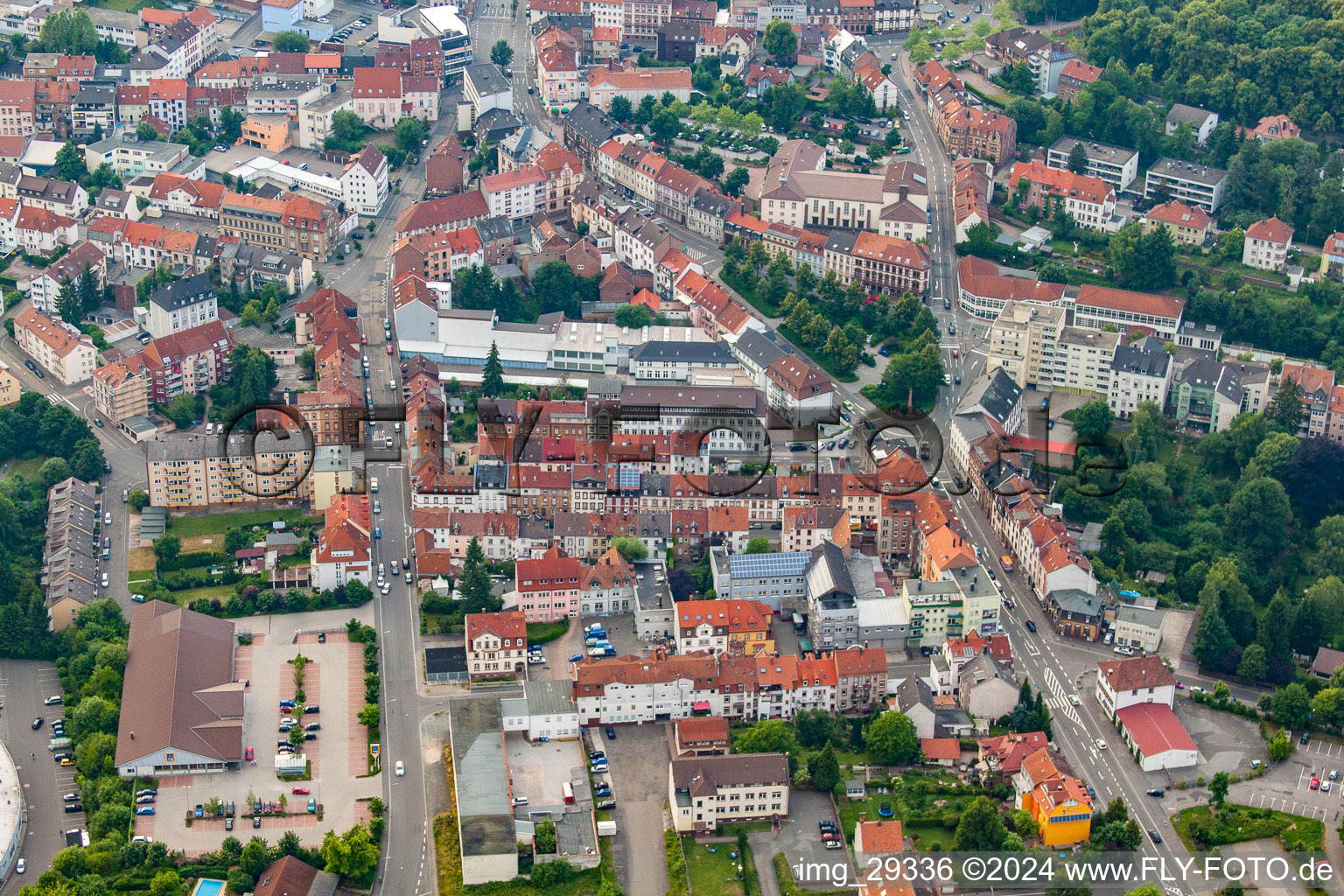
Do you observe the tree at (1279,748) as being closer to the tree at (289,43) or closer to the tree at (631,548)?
the tree at (631,548)

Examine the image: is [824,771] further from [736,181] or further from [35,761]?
[736,181]

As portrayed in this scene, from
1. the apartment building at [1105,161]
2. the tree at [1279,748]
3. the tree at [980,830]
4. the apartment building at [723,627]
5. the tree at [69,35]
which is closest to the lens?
the tree at [980,830]

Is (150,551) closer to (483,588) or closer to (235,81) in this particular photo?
(483,588)

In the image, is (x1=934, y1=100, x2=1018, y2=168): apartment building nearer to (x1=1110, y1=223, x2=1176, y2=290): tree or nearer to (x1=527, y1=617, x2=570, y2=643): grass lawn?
(x1=1110, y1=223, x2=1176, y2=290): tree

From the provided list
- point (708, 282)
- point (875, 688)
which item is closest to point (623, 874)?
point (875, 688)

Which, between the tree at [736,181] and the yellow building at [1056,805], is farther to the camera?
the tree at [736,181]

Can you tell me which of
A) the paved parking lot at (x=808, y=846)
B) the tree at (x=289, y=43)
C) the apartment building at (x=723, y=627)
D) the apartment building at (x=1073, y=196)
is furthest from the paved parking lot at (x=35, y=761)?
the apartment building at (x=1073, y=196)
